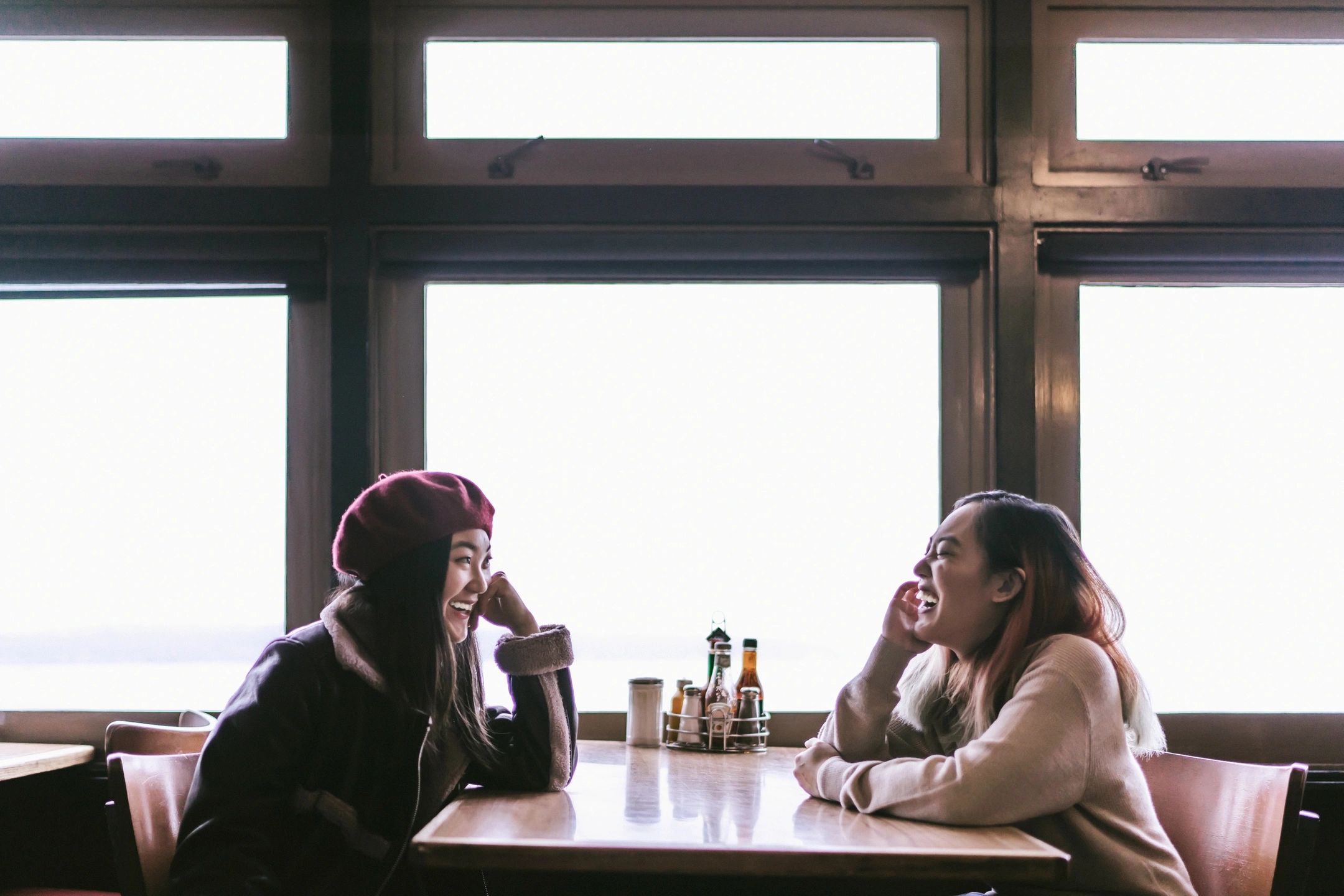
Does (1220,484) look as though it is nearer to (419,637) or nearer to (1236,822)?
(1236,822)

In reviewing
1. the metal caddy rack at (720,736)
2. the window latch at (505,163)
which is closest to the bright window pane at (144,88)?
the window latch at (505,163)

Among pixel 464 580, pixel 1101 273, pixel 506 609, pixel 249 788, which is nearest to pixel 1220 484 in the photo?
pixel 1101 273

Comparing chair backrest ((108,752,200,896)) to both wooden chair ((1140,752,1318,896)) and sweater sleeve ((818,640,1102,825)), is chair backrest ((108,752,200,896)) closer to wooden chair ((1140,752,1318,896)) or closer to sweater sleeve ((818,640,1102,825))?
sweater sleeve ((818,640,1102,825))

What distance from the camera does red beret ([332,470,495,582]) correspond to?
1.99 meters

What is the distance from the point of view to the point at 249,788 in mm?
1664

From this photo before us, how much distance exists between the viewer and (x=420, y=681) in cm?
192

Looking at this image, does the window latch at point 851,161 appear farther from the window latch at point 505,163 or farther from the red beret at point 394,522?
the red beret at point 394,522

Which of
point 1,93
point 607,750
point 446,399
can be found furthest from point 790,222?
point 1,93

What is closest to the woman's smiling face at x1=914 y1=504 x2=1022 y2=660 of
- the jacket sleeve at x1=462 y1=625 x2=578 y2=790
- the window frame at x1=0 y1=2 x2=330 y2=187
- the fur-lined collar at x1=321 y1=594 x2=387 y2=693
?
the jacket sleeve at x1=462 y1=625 x2=578 y2=790

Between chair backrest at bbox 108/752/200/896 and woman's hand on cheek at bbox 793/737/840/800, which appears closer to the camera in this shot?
chair backrest at bbox 108/752/200/896

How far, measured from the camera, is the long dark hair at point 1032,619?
72.6 inches

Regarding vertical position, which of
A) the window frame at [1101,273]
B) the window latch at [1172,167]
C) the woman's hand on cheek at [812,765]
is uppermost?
the window latch at [1172,167]

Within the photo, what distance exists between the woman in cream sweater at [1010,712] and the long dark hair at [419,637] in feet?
2.01

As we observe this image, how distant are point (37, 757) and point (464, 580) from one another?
4.21 ft
